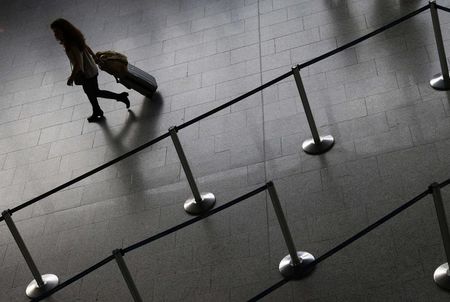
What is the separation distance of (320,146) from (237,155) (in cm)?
106

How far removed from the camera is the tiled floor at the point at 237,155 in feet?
27.6

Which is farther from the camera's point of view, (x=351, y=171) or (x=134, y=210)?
(x=134, y=210)

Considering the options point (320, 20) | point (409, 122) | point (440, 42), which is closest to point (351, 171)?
point (409, 122)

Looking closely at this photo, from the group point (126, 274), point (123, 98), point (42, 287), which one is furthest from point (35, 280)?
point (123, 98)

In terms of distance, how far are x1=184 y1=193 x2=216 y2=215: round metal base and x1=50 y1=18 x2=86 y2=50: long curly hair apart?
2.92 meters

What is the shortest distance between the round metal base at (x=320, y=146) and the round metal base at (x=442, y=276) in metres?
2.59

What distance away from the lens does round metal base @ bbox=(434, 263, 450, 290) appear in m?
7.43

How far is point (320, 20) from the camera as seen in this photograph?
40.9ft

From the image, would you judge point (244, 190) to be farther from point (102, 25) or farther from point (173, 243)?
point (102, 25)

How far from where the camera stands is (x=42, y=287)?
9.27 metres

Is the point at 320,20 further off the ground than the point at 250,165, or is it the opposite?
the point at 320,20

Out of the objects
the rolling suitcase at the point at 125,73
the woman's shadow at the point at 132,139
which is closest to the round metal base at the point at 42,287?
the woman's shadow at the point at 132,139

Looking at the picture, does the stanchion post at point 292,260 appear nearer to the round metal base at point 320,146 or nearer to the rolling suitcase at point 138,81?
the round metal base at point 320,146

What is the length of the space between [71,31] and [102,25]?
357 cm
